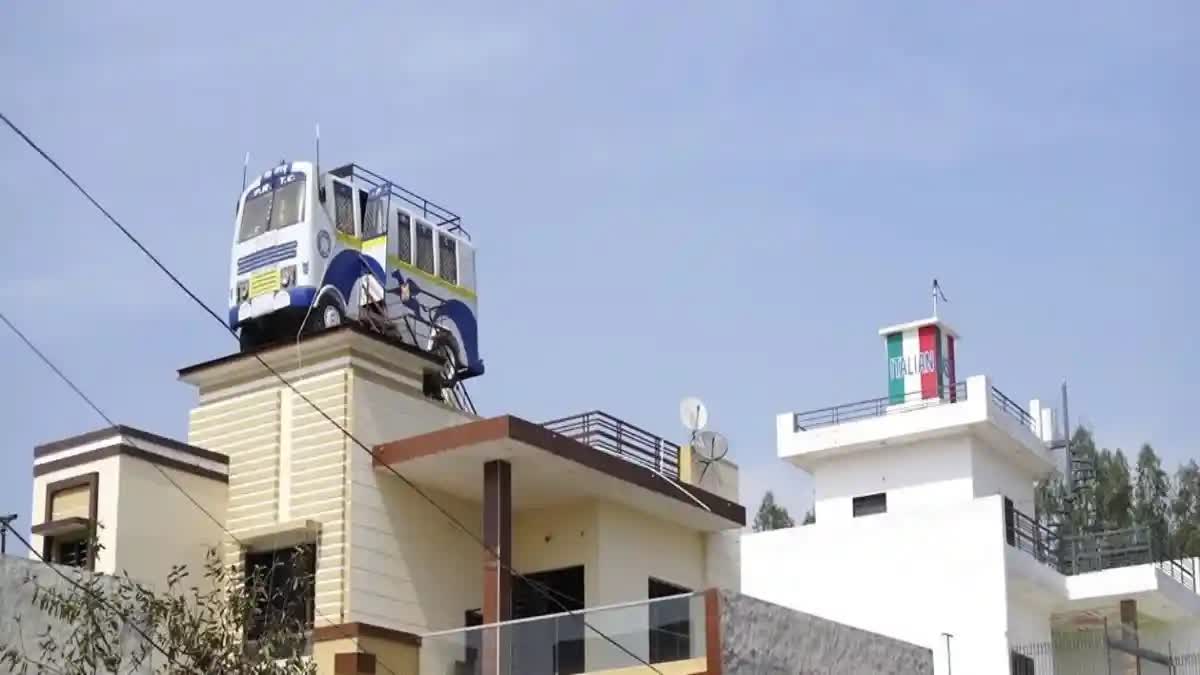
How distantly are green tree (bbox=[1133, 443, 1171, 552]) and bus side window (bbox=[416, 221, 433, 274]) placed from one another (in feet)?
131

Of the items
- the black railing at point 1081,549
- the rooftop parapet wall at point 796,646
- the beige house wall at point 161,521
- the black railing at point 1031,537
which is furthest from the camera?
the black railing at point 1081,549

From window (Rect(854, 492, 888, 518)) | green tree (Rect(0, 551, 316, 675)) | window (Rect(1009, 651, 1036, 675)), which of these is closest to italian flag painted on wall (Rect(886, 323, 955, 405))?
window (Rect(854, 492, 888, 518))

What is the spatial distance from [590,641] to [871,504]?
23498 mm

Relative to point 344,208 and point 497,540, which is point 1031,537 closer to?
point 344,208

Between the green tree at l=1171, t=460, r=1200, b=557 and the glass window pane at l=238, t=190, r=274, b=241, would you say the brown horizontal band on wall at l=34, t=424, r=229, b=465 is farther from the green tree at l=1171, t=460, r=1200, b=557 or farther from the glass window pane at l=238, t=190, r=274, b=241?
the green tree at l=1171, t=460, r=1200, b=557

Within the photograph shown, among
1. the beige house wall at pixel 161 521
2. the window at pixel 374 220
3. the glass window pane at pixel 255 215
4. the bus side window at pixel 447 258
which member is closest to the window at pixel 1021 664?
the bus side window at pixel 447 258

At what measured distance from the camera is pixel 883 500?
5000cm

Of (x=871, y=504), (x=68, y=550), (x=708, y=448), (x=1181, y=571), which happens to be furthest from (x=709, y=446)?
(x=1181, y=571)

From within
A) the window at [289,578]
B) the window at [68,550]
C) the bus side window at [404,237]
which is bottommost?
the window at [289,578]

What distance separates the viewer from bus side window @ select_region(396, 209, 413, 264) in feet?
130

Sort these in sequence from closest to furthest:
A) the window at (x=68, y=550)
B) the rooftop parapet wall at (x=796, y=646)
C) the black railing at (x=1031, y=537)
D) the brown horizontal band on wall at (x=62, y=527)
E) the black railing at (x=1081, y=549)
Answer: the rooftop parapet wall at (x=796, y=646) → the brown horizontal band on wall at (x=62, y=527) → the window at (x=68, y=550) → the black railing at (x=1031, y=537) → the black railing at (x=1081, y=549)

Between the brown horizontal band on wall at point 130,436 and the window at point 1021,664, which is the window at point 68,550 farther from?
the window at point 1021,664

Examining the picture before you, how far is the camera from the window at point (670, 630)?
27156 mm

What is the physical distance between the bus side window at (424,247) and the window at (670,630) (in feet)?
46.5
